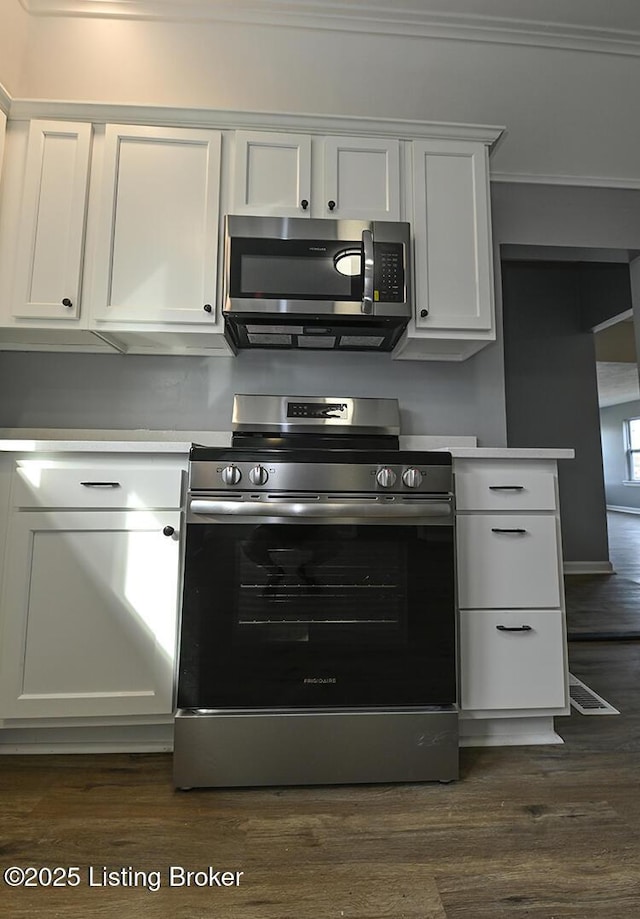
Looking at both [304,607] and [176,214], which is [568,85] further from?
[304,607]

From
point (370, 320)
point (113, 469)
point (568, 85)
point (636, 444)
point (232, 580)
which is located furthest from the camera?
point (636, 444)

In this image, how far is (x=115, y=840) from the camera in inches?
43.0

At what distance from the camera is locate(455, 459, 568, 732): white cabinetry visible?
4.86ft

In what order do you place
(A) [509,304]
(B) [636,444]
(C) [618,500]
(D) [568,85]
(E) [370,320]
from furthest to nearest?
1. (C) [618,500]
2. (B) [636,444]
3. (A) [509,304]
4. (D) [568,85]
5. (E) [370,320]

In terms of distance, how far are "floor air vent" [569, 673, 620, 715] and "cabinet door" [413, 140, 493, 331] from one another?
154 centimetres

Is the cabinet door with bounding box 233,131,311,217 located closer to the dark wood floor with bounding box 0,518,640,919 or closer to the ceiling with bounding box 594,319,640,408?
the dark wood floor with bounding box 0,518,640,919

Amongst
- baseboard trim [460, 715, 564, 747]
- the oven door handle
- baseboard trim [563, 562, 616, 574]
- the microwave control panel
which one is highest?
the microwave control panel

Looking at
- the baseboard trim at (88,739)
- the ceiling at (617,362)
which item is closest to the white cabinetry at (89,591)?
the baseboard trim at (88,739)

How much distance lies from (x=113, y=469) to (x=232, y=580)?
20.7 inches

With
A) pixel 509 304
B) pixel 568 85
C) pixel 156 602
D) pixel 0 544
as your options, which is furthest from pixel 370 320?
pixel 509 304

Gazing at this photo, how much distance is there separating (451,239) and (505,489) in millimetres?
1028

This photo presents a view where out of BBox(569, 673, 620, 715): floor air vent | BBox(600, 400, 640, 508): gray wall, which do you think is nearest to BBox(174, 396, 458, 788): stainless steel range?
BBox(569, 673, 620, 715): floor air vent

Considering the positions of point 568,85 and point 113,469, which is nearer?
point 113,469

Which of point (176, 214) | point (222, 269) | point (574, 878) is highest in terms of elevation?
point (176, 214)
